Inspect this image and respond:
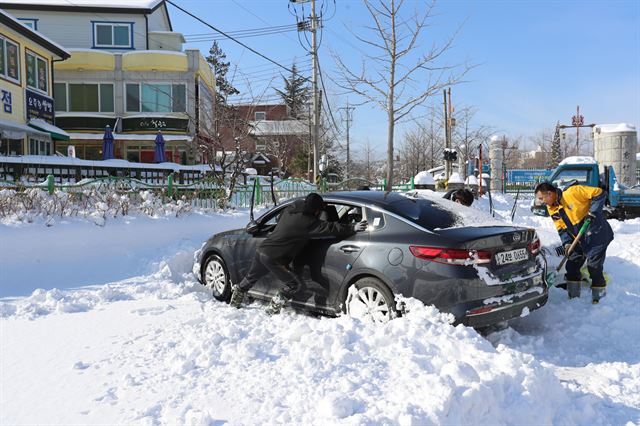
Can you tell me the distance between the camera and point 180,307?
232 inches

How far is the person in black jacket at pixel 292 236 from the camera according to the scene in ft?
16.9

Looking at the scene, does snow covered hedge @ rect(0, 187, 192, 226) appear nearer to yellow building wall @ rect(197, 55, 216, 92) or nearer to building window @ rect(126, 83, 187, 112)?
yellow building wall @ rect(197, 55, 216, 92)

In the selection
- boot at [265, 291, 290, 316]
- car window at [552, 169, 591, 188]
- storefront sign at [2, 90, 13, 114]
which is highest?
storefront sign at [2, 90, 13, 114]

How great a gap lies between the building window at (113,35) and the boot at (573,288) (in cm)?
2978

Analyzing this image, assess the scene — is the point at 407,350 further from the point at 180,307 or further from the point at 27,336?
the point at 27,336

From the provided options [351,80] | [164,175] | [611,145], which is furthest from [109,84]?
[611,145]

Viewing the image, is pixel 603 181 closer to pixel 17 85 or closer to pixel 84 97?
pixel 17 85

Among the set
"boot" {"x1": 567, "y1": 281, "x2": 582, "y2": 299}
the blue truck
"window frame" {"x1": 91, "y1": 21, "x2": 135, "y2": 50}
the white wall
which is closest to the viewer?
"boot" {"x1": 567, "y1": 281, "x2": 582, "y2": 299}

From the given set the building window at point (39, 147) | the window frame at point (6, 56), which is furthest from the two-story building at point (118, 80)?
the window frame at point (6, 56)

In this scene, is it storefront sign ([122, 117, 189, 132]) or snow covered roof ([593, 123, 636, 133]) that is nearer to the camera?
snow covered roof ([593, 123, 636, 133])

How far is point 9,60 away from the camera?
790 inches

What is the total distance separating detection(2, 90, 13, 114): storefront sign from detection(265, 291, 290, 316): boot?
19402mm

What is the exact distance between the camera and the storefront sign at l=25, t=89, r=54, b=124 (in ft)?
71.8

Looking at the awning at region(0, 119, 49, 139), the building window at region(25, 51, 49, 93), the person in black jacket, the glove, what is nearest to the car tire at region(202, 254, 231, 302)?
the person in black jacket
